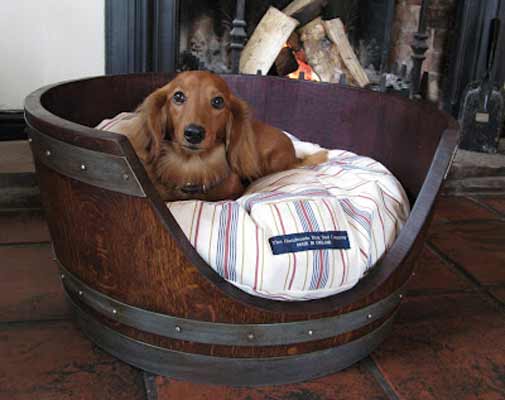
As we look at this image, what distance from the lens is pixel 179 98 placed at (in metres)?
1.47

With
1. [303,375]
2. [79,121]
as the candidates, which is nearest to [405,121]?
[303,375]

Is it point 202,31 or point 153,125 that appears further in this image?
point 202,31

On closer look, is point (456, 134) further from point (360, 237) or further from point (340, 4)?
point (340, 4)

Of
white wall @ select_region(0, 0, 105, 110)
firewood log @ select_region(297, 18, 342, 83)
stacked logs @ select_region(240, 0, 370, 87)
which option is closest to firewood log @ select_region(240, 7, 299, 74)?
stacked logs @ select_region(240, 0, 370, 87)

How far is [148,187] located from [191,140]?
0.39 meters

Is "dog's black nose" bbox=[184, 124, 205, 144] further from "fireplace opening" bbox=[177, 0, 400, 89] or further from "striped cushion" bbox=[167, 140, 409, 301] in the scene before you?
"fireplace opening" bbox=[177, 0, 400, 89]

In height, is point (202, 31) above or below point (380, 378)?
above

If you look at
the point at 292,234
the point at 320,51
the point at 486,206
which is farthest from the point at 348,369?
the point at 320,51

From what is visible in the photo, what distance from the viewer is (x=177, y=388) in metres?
1.19

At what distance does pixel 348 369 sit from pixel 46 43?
4.84 ft

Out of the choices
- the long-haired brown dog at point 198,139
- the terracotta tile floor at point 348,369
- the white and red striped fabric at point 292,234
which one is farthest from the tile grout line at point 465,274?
the long-haired brown dog at point 198,139

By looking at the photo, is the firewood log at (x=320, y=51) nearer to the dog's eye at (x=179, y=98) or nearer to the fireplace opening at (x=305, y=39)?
the fireplace opening at (x=305, y=39)

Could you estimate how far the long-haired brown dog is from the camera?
1457mm

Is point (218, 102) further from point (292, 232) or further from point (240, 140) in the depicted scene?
point (292, 232)
